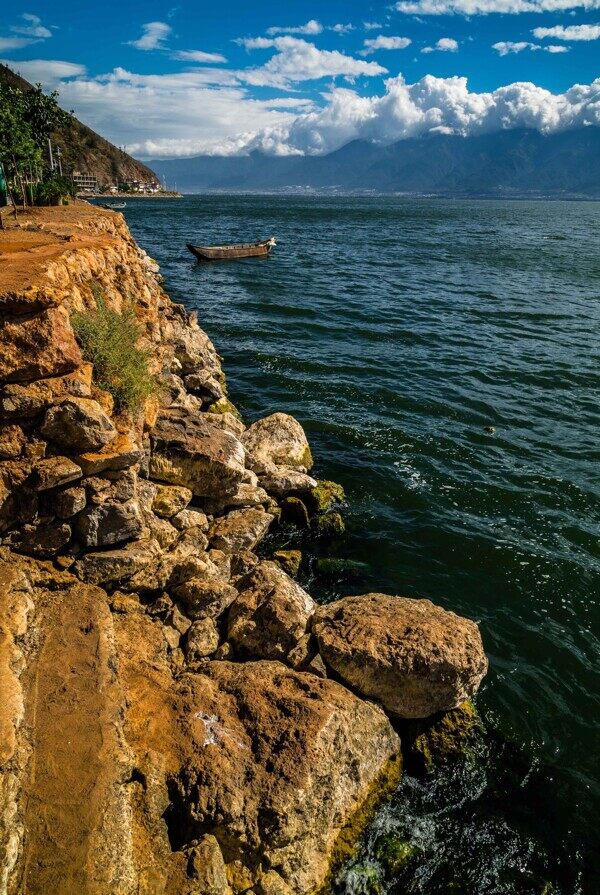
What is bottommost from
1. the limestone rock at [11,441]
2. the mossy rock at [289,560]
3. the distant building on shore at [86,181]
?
the mossy rock at [289,560]

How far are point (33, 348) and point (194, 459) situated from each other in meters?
3.77

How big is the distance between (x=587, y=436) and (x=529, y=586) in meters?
8.75

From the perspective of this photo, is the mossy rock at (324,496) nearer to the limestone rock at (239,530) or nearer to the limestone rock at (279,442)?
the limestone rock at (279,442)

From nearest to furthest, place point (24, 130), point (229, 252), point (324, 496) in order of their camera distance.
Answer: point (324, 496) < point (24, 130) < point (229, 252)

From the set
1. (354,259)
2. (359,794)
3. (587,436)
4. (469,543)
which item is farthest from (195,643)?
(354,259)

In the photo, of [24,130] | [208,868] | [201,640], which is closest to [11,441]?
[201,640]

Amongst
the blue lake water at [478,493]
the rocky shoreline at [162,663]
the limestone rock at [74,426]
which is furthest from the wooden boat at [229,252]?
the limestone rock at [74,426]

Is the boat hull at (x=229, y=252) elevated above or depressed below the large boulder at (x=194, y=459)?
above

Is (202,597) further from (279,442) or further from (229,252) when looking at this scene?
(229,252)

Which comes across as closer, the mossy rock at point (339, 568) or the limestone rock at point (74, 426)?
the limestone rock at point (74, 426)

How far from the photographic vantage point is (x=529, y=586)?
12109mm

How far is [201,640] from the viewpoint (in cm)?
856

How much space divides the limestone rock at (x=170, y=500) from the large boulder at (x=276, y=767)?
3469 millimetres

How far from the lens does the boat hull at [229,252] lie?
55.2 metres
